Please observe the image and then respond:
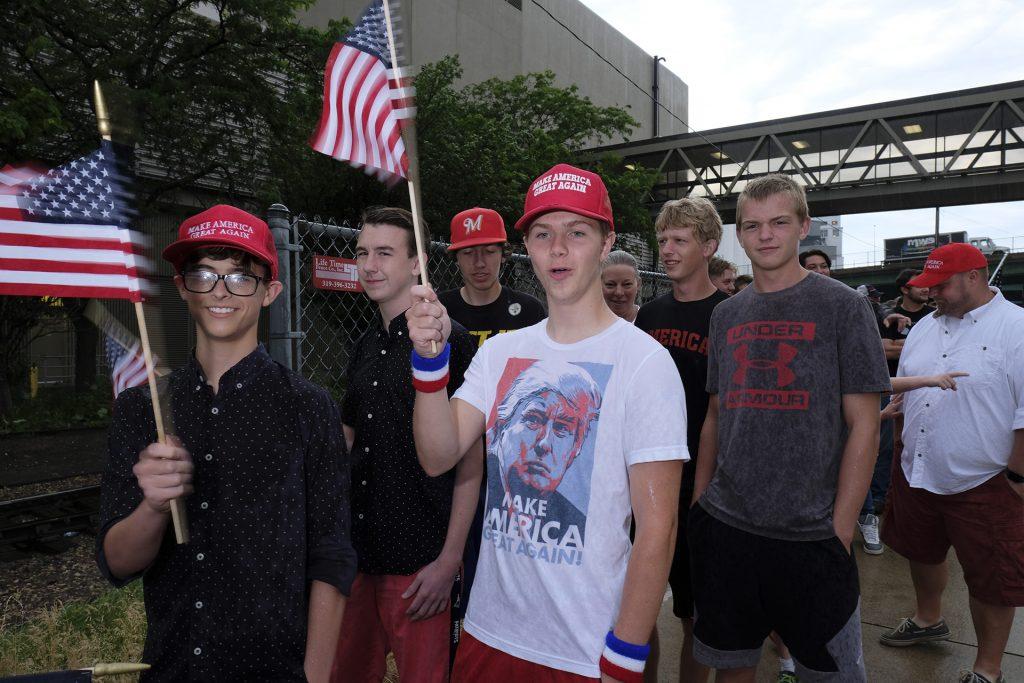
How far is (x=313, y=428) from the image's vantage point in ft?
6.51

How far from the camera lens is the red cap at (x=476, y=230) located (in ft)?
13.7

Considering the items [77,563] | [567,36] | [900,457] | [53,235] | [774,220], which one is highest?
[567,36]

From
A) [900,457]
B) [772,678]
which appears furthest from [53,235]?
[900,457]

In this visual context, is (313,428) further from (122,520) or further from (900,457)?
(900,457)

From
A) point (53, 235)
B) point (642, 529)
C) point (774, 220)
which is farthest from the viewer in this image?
point (774, 220)

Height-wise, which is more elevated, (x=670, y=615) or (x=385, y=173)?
(x=385, y=173)

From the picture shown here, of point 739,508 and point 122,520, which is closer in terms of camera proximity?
point 122,520

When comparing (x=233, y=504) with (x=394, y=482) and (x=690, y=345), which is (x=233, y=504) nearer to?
(x=394, y=482)

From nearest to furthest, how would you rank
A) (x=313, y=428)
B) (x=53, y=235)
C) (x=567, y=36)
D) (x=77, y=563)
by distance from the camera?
(x=53, y=235) → (x=313, y=428) → (x=77, y=563) → (x=567, y=36)

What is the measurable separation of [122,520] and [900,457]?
4.16 metres

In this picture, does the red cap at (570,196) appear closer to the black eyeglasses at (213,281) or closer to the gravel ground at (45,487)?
the black eyeglasses at (213,281)

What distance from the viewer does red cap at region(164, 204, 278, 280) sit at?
6.33 ft

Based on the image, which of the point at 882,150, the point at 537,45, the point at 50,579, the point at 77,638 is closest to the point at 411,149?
the point at 77,638

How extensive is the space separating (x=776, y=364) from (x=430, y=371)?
1.40 metres
